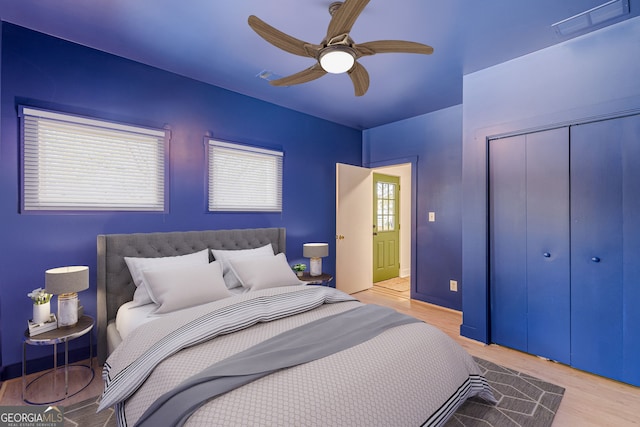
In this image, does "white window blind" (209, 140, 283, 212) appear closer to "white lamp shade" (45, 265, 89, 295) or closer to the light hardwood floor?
"white lamp shade" (45, 265, 89, 295)

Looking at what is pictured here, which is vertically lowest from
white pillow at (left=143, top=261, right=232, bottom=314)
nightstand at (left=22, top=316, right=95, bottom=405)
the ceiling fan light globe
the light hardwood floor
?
the light hardwood floor

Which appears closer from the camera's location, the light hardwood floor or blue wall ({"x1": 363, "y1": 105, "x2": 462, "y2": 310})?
the light hardwood floor

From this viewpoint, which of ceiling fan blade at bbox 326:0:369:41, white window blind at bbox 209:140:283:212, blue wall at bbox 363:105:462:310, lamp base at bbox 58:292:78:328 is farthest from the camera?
blue wall at bbox 363:105:462:310

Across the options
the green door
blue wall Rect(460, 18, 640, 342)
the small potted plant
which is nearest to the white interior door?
the green door

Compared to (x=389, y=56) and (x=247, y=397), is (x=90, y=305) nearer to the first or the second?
(x=247, y=397)

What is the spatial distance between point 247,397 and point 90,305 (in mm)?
2165

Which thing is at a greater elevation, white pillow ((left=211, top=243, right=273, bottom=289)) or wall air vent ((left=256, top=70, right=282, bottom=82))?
wall air vent ((left=256, top=70, right=282, bottom=82))

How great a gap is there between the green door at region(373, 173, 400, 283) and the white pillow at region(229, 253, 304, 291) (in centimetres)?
282

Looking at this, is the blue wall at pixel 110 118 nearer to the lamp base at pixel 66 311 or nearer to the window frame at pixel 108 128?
the window frame at pixel 108 128

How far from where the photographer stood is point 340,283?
444cm

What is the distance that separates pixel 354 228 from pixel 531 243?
2.42 meters

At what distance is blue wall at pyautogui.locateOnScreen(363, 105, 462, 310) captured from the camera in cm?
392

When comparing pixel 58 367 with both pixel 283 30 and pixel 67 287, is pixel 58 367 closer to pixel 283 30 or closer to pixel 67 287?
pixel 67 287

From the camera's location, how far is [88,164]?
2533 mm
